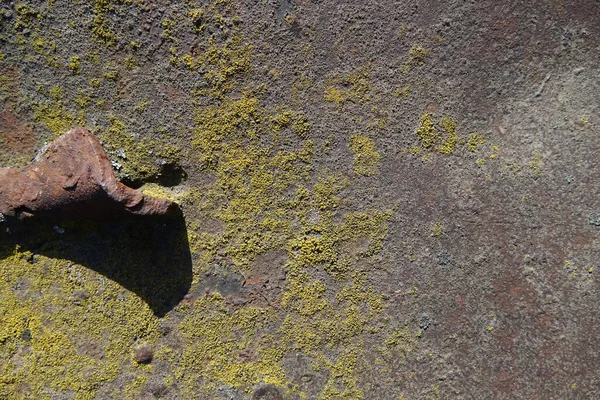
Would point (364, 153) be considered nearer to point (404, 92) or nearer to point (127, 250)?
point (404, 92)

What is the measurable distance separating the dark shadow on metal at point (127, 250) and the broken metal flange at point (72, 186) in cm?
12

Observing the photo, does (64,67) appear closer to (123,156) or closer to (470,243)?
(123,156)

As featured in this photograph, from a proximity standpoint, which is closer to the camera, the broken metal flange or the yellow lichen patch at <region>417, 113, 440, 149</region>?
the broken metal flange

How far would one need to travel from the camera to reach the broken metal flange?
180 centimetres

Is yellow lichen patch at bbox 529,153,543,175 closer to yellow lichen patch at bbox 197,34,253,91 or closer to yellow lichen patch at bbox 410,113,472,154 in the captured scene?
yellow lichen patch at bbox 410,113,472,154

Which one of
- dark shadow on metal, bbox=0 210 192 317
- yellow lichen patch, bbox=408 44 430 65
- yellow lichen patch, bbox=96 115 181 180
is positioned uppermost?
yellow lichen patch, bbox=408 44 430 65

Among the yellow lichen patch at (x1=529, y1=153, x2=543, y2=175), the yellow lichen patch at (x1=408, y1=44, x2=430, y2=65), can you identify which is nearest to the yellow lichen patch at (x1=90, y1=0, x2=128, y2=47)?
the yellow lichen patch at (x1=408, y1=44, x2=430, y2=65)

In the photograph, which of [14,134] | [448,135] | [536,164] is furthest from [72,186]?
[536,164]

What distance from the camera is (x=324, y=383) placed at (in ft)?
6.61

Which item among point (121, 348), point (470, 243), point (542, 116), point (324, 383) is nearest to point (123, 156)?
point (121, 348)

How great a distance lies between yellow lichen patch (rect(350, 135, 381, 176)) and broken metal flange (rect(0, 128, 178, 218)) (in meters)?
0.74

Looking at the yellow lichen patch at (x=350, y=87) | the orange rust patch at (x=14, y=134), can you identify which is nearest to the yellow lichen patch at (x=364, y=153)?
the yellow lichen patch at (x=350, y=87)

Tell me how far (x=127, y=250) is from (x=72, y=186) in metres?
Result: 0.35

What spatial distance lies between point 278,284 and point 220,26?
1.04 meters
